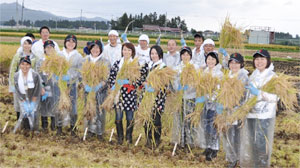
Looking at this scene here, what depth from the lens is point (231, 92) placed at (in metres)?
4.10

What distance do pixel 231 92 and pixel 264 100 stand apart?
0.39 metres

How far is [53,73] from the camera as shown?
206 inches

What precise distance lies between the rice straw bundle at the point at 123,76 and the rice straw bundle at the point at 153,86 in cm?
25

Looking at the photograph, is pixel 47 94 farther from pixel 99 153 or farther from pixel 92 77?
pixel 99 153

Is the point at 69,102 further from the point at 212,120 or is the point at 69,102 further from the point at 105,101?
the point at 212,120

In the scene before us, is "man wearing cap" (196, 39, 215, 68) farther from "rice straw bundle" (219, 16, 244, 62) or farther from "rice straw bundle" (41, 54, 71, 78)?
"rice straw bundle" (41, 54, 71, 78)

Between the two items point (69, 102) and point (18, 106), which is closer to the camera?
point (69, 102)

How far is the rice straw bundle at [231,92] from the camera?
13.4ft

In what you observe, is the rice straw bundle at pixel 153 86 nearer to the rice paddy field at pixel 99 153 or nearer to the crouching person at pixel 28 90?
the rice paddy field at pixel 99 153

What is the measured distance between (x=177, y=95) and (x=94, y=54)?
143 cm

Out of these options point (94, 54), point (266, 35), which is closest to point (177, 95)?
point (94, 54)

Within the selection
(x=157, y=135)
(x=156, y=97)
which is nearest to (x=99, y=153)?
(x=157, y=135)

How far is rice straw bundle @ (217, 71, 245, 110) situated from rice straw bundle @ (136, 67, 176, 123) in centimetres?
80

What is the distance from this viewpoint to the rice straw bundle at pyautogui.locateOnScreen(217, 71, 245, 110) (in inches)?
161
